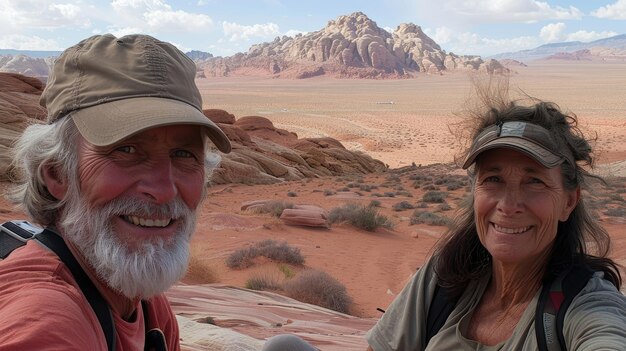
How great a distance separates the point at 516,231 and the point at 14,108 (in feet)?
61.3

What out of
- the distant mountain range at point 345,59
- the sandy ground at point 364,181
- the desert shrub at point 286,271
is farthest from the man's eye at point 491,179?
the distant mountain range at point 345,59

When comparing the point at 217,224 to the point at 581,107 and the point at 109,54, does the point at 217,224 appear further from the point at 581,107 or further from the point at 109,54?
the point at 581,107

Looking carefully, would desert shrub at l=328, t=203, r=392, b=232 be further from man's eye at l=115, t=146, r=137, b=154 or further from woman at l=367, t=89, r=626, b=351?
man's eye at l=115, t=146, r=137, b=154

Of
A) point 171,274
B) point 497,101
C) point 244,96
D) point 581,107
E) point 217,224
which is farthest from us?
point 244,96

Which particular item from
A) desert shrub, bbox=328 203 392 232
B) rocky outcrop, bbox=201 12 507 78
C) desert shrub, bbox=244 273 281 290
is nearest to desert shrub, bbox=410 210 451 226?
desert shrub, bbox=328 203 392 232

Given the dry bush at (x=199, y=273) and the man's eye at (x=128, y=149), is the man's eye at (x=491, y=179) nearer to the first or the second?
the man's eye at (x=128, y=149)

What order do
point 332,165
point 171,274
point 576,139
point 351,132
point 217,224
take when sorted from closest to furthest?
1. point 171,274
2. point 576,139
3. point 217,224
4. point 332,165
5. point 351,132

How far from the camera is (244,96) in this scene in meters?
81.1

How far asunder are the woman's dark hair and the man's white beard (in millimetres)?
1295

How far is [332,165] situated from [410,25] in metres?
130

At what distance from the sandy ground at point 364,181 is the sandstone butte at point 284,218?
121 centimetres

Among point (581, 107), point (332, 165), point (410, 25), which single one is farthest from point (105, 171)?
point (410, 25)

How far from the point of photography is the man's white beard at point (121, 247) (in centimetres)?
181

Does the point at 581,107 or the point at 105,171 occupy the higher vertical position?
the point at 105,171
